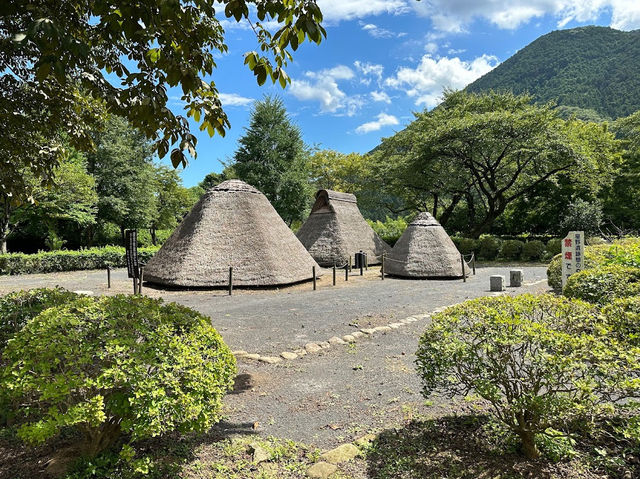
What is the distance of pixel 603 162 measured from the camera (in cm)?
2312

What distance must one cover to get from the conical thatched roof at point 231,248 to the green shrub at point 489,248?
14203mm

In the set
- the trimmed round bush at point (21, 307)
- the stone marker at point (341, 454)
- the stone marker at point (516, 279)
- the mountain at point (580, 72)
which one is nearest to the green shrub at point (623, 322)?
the stone marker at point (341, 454)

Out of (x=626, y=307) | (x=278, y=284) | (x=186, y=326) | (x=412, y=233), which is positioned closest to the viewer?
(x=186, y=326)

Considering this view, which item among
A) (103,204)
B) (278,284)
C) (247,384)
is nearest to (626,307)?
(247,384)

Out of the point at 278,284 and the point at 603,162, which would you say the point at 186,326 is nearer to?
the point at 278,284

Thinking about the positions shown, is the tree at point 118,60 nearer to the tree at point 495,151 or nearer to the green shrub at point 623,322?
the green shrub at point 623,322

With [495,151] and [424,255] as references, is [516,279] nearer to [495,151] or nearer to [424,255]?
[424,255]

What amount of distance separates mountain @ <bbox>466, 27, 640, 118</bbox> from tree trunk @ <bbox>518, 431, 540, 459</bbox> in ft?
158

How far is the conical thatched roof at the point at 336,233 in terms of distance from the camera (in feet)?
65.2

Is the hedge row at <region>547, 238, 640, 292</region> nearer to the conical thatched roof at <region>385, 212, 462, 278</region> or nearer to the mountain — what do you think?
the conical thatched roof at <region>385, 212, 462, 278</region>

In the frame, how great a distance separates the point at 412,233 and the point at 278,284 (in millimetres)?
6865

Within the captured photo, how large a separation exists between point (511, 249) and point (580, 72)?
50693 millimetres

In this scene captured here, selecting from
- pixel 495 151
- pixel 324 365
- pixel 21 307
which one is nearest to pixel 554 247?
pixel 495 151

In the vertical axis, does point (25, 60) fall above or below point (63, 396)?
above
